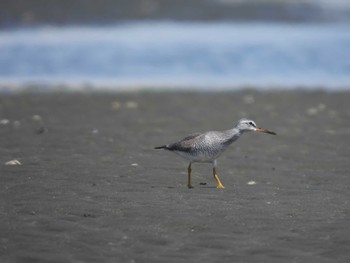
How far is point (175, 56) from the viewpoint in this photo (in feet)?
80.0

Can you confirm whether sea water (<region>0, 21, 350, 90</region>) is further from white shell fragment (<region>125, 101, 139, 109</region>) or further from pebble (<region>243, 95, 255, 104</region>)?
white shell fragment (<region>125, 101, 139, 109</region>)

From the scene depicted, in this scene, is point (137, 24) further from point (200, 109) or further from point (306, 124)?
Result: point (306, 124)

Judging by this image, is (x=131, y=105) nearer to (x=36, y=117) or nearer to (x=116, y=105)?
(x=116, y=105)

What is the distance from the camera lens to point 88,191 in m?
9.42

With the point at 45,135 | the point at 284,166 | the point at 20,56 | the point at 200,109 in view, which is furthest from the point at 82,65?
the point at 284,166

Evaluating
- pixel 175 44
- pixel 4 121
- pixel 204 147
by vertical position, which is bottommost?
pixel 4 121

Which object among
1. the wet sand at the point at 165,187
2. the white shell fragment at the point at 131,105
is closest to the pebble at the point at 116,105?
the wet sand at the point at 165,187

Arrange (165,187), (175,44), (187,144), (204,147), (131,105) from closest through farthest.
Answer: (165,187) < (204,147) < (187,144) < (131,105) < (175,44)

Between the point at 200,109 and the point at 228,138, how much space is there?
6.36 m

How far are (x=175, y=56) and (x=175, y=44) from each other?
2.29m

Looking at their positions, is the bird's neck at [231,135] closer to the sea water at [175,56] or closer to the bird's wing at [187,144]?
the bird's wing at [187,144]

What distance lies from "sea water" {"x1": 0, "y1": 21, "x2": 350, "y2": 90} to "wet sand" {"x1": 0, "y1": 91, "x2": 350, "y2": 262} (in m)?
4.17

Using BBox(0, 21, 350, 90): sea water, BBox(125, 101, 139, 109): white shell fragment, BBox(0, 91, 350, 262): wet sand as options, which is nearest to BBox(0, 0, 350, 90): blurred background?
BBox(0, 21, 350, 90): sea water

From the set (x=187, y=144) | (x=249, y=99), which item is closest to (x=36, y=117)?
(x=249, y=99)
